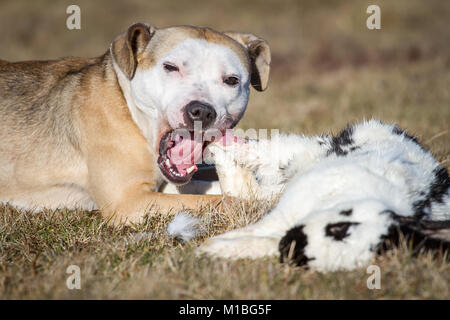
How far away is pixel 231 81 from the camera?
397 centimetres

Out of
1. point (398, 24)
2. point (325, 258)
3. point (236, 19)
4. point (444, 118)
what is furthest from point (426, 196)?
point (236, 19)

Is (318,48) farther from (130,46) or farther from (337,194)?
(337,194)

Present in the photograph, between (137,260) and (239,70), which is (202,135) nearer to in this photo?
(239,70)

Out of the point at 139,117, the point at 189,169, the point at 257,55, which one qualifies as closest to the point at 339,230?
the point at 189,169

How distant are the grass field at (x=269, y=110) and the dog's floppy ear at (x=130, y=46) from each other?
3.78 ft

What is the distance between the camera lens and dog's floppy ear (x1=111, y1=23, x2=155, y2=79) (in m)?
3.93

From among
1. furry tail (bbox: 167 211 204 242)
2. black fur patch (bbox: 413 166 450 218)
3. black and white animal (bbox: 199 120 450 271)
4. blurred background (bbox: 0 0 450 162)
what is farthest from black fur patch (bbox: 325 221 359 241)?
blurred background (bbox: 0 0 450 162)

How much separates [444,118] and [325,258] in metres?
5.31

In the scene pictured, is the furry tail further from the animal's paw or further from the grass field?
the animal's paw

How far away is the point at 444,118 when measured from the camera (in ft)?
23.9

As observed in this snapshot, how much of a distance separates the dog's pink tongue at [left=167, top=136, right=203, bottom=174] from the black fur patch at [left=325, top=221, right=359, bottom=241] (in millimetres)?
1470

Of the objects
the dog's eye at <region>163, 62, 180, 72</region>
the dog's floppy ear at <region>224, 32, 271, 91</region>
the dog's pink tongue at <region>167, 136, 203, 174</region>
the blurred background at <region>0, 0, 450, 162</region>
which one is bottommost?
the dog's pink tongue at <region>167, 136, 203, 174</region>

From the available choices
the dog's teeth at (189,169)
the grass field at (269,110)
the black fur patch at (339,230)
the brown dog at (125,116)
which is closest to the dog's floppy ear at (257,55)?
the brown dog at (125,116)

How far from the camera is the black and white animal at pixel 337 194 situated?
8.89ft
